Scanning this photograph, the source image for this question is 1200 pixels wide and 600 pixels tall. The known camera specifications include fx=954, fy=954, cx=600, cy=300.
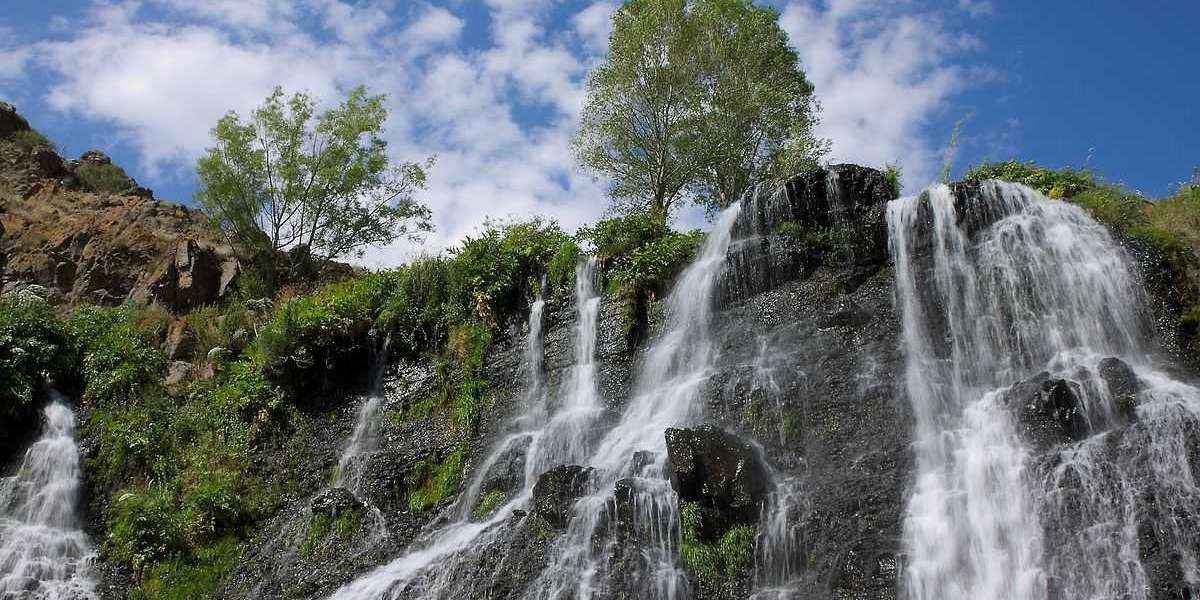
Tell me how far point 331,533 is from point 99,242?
1469cm

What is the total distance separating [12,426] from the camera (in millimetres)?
18016

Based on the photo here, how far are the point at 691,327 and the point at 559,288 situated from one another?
315 centimetres

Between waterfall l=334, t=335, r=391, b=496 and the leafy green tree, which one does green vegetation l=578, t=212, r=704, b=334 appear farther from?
the leafy green tree

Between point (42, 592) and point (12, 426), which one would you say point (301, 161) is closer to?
point (12, 426)

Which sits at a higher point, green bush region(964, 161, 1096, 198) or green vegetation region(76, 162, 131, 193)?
green vegetation region(76, 162, 131, 193)

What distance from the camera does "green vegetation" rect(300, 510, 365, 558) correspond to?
1387cm

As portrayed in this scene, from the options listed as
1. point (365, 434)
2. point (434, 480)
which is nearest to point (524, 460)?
point (434, 480)

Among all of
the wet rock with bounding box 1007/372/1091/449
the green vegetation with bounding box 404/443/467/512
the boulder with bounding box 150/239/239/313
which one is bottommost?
the green vegetation with bounding box 404/443/467/512

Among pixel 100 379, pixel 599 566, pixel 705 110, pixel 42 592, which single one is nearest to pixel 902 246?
pixel 599 566

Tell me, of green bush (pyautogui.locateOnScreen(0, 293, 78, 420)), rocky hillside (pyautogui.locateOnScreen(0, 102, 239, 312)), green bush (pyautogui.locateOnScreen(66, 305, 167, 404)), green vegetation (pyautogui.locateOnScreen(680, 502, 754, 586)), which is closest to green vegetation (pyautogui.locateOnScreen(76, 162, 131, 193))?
rocky hillside (pyautogui.locateOnScreen(0, 102, 239, 312))

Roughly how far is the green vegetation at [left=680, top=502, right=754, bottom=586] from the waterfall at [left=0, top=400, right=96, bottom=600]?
9432 millimetres

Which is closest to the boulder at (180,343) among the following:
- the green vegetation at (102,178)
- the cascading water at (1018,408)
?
the green vegetation at (102,178)

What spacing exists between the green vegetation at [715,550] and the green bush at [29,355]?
1359 cm

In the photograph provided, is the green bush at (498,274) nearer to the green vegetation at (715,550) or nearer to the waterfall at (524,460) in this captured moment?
the waterfall at (524,460)
